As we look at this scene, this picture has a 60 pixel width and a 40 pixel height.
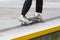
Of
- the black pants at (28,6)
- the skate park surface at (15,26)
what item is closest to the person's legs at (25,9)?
the black pants at (28,6)

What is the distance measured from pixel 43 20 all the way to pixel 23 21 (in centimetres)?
43

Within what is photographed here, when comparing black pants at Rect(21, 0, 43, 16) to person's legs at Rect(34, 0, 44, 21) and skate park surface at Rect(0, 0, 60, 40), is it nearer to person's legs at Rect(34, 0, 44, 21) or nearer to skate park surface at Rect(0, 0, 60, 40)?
person's legs at Rect(34, 0, 44, 21)

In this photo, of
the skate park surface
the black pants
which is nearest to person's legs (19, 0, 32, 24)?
the black pants

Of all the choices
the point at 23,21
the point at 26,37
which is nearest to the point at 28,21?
the point at 23,21

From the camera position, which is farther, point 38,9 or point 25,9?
point 38,9

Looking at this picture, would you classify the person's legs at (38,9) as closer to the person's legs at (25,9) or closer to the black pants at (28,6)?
the black pants at (28,6)

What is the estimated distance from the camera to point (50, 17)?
419cm

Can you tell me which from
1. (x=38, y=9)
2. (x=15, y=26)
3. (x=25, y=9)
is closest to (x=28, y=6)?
(x=25, y=9)

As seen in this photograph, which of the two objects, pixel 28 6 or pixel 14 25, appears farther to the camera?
pixel 14 25

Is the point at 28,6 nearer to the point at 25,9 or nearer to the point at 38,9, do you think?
the point at 25,9

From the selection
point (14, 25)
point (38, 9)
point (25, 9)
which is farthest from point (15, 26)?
point (38, 9)

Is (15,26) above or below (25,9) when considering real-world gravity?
below

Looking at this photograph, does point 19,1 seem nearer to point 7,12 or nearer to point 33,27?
point 7,12

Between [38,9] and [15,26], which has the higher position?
[38,9]
